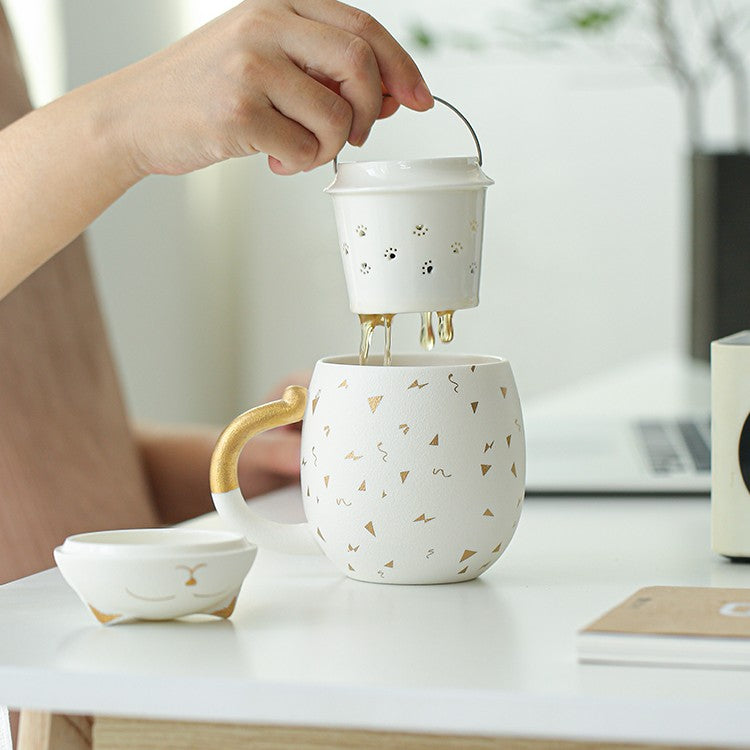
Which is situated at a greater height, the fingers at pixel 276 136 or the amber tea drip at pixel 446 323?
the fingers at pixel 276 136

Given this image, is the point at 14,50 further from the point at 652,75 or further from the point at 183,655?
the point at 652,75

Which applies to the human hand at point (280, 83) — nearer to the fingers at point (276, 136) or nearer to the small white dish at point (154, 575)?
the fingers at point (276, 136)

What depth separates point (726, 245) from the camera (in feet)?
6.66

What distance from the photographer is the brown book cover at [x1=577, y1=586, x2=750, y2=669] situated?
1.39 ft

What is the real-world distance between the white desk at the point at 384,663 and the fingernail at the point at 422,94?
25 centimetres

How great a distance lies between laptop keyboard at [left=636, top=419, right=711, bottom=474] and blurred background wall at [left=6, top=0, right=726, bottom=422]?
2.10 m

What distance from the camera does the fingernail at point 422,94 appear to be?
0.62 metres

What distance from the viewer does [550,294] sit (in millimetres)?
3525

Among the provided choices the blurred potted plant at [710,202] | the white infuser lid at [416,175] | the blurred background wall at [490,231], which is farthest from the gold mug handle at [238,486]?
the blurred background wall at [490,231]

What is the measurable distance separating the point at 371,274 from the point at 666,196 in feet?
9.64

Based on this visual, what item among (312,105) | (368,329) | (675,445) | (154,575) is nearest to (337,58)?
(312,105)

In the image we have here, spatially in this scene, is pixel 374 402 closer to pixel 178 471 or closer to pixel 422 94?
pixel 422 94

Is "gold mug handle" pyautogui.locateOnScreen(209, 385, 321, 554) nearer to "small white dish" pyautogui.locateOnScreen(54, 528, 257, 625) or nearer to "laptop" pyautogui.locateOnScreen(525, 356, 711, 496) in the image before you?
"small white dish" pyautogui.locateOnScreen(54, 528, 257, 625)

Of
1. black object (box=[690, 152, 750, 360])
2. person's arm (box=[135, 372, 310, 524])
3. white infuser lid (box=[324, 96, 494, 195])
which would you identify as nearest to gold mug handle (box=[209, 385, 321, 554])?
white infuser lid (box=[324, 96, 494, 195])
